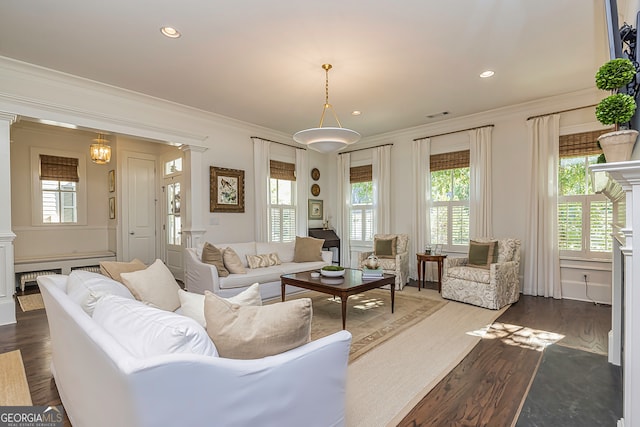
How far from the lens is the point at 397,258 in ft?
17.0

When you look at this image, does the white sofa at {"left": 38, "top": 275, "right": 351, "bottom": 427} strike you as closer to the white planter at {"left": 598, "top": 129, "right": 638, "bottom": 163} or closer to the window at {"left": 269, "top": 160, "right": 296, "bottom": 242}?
the white planter at {"left": 598, "top": 129, "right": 638, "bottom": 163}

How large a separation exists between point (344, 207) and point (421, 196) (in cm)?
184

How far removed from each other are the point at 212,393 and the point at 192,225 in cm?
440

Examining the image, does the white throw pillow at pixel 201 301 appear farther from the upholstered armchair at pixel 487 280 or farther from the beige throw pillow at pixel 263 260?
the upholstered armchair at pixel 487 280

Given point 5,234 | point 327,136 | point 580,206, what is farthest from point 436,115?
point 5,234

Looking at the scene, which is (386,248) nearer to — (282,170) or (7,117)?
(282,170)

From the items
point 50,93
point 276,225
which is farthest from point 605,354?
point 50,93

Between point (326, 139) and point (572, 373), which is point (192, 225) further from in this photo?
point (572, 373)

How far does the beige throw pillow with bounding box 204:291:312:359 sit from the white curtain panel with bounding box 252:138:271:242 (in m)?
4.53

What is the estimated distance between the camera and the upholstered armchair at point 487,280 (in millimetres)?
4059

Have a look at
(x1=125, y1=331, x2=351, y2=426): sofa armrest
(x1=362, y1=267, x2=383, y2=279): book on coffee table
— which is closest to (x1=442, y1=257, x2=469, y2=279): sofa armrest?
(x1=362, y1=267, x2=383, y2=279): book on coffee table

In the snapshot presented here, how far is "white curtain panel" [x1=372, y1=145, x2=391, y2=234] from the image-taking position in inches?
252

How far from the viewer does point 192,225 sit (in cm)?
505

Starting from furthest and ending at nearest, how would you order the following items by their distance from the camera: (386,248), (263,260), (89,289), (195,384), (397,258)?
1. (386,248)
2. (397,258)
3. (263,260)
4. (89,289)
5. (195,384)
